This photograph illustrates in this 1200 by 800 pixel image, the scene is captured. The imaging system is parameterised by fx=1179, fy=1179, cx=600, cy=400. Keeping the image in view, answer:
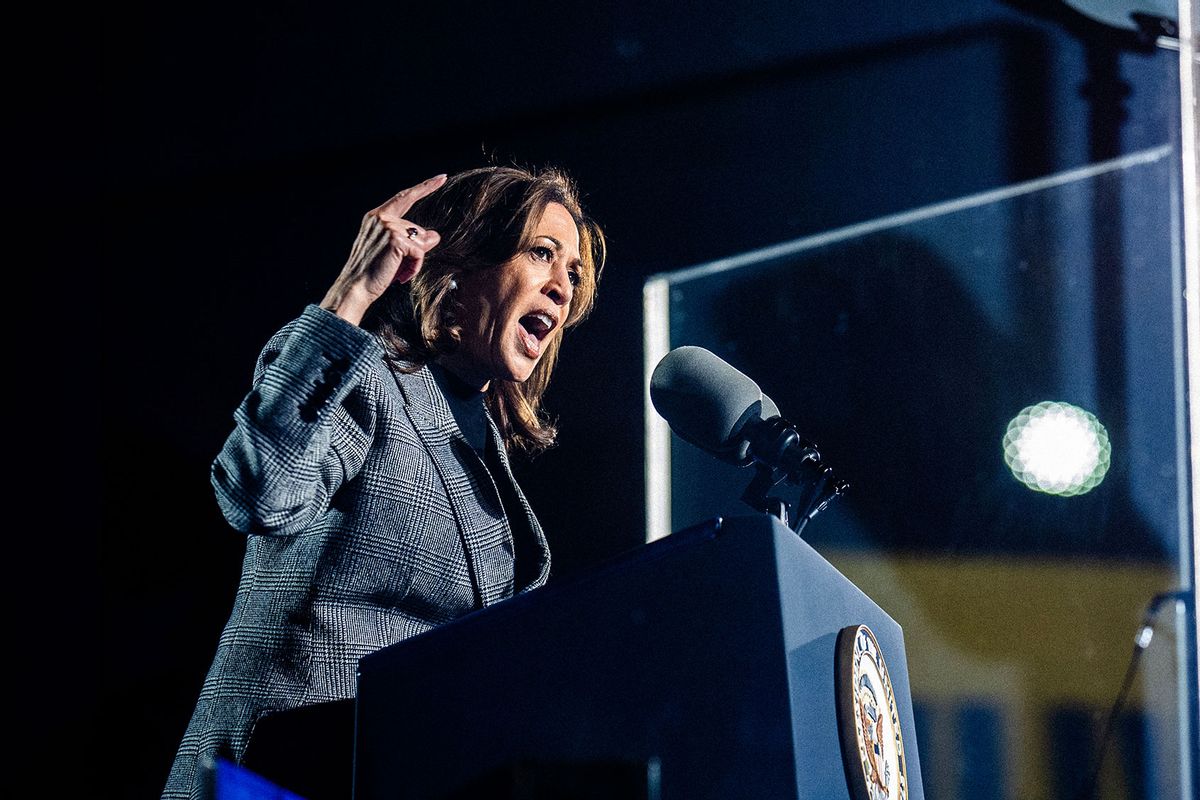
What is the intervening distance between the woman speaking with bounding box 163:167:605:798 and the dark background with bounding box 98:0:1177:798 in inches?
5.1

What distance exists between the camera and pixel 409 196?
1596 millimetres

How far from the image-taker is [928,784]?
92.7 inches

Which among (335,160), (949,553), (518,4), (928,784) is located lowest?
(928,784)

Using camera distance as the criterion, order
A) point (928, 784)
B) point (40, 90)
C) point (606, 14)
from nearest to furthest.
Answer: point (40, 90) → point (606, 14) → point (928, 784)

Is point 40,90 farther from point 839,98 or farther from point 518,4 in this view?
point 839,98

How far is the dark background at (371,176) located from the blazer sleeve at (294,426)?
26 cm

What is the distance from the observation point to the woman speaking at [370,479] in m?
1.20

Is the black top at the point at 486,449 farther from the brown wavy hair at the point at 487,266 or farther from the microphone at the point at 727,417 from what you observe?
the microphone at the point at 727,417

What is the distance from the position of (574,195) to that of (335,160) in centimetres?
36

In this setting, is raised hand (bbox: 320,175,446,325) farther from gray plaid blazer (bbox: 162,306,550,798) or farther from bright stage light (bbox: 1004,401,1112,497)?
bright stage light (bbox: 1004,401,1112,497)

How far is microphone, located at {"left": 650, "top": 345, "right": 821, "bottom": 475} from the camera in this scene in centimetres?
117

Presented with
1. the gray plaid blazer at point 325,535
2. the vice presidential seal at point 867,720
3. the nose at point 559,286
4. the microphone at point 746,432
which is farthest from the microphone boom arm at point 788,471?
the nose at point 559,286

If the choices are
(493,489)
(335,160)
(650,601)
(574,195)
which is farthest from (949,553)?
(650,601)

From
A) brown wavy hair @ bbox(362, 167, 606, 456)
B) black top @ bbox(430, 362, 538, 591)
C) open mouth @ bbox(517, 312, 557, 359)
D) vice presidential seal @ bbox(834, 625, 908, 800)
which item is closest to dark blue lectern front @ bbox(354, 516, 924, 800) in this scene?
vice presidential seal @ bbox(834, 625, 908, 800)
